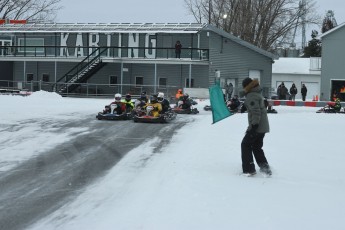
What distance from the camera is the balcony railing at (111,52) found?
43.2m

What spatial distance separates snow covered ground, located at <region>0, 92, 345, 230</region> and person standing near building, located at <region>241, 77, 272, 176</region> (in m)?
0.24

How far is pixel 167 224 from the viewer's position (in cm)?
723

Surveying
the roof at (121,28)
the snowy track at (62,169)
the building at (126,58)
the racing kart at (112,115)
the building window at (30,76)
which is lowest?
the snowy track at (62,169)

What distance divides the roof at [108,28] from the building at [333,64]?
30.6 feet

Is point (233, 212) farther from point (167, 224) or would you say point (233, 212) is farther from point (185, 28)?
point (185, 28)

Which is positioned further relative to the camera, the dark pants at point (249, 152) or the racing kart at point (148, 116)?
the racing kart at point (148, 116)

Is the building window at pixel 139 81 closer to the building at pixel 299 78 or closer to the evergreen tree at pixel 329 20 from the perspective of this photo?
the building at pixel 299 78

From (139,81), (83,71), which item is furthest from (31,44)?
(139,81)

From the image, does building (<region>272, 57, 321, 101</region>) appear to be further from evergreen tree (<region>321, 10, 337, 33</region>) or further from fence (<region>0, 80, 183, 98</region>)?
evergreen tree (<region>321, 10, 337, 33</region>)

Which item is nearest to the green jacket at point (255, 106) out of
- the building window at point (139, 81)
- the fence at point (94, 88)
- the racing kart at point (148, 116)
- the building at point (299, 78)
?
the racing kart at point (148, 116)

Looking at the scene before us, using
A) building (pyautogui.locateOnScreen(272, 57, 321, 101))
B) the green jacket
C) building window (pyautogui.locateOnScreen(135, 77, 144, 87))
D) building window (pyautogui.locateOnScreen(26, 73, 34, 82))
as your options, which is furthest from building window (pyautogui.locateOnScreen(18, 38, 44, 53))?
the green jacket

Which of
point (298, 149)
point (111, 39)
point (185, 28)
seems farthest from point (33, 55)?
point (298, 149)

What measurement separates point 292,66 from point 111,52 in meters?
23.8

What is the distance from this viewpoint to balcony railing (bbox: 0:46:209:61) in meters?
43.2
